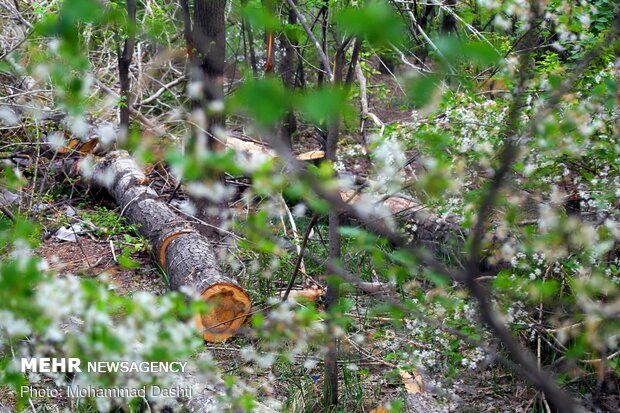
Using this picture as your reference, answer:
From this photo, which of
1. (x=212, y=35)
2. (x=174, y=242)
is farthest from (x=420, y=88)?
(x=212, y=35)

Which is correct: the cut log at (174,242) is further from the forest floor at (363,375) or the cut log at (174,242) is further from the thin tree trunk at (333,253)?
the thin tree trunk at (333,253)

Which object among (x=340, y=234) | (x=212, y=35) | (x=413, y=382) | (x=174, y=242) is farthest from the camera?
(x=212, y=35)

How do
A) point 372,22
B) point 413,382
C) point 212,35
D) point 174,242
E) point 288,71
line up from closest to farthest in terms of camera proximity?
point 372,22 → point 413,382 → point 174,242 → point 212,35 → point 288,71

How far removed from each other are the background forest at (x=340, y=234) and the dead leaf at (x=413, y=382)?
22 millimetres

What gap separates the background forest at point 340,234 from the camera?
129cm

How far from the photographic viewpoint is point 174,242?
462 cm

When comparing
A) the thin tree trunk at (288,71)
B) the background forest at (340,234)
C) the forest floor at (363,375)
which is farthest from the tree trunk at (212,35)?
the thin tree trunk at (288,71)

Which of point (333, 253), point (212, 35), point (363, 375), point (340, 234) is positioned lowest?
point (363, 375)

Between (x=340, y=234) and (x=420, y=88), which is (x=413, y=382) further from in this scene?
(x=420, y=88)

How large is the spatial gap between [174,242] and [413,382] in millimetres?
2058

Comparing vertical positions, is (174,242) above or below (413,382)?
above

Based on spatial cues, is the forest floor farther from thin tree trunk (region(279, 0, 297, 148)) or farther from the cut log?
thin tree trunk (region(279, 0, 297, 148))

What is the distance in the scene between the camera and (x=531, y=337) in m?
3.18

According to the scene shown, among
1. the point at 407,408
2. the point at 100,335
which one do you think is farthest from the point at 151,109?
the point at 100,335
